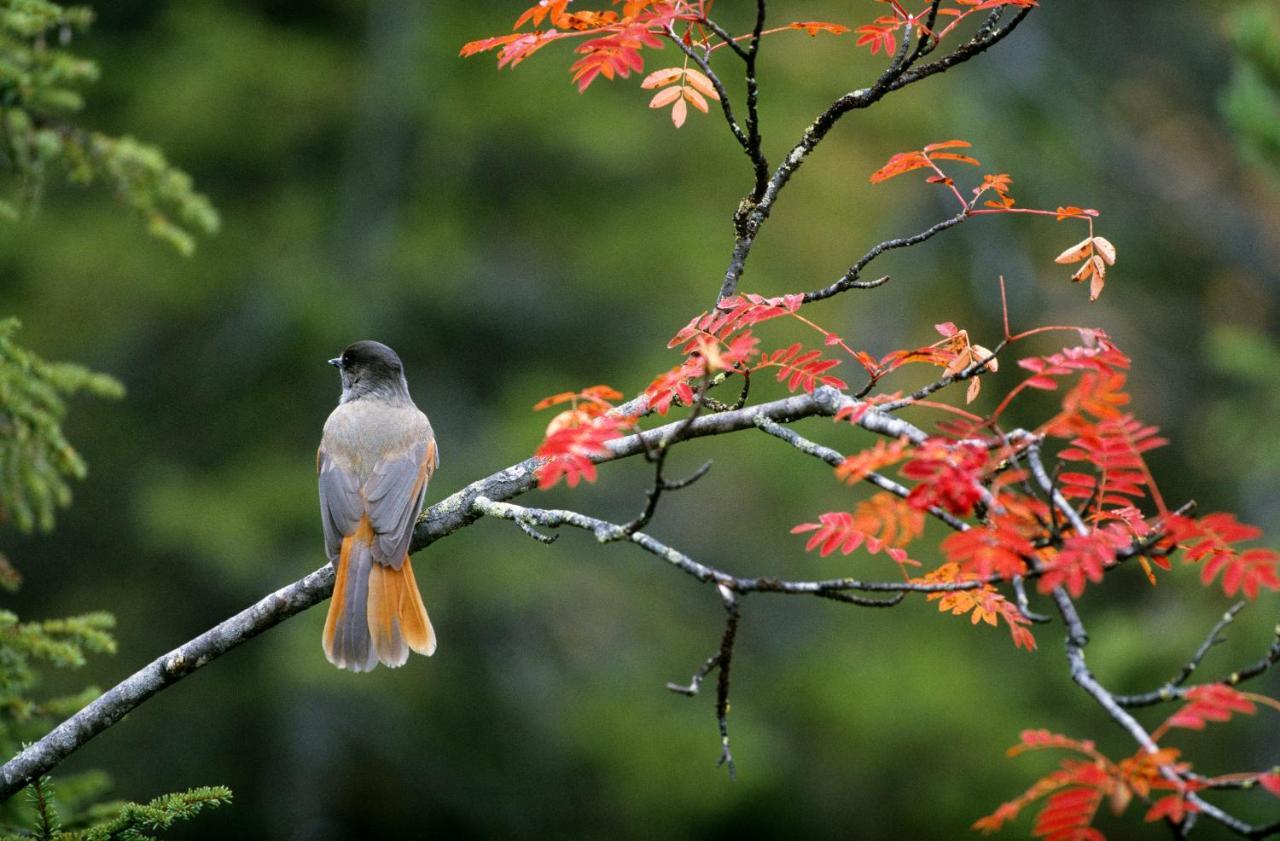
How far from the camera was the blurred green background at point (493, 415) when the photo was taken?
10.4 metres

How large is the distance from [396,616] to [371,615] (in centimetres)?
9

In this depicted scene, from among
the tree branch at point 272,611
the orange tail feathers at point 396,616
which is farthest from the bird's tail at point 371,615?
the tree branch at point 272,611

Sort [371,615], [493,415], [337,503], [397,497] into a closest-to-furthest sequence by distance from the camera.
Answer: [371,615], [397,497], [337,503], [493,415]

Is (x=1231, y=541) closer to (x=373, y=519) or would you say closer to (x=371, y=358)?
(x=373, y=519)

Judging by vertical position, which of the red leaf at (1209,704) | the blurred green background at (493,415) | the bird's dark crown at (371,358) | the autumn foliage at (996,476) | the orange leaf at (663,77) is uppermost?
the blurred green background at (493,415)

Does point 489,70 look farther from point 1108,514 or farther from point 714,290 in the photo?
point 1108,514

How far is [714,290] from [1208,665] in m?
5.08

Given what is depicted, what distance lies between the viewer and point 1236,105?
6.77 meters

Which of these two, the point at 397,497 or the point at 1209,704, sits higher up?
the point at 397,497

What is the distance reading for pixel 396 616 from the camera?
173 inches

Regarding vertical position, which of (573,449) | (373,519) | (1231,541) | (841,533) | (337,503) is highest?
(337,503)

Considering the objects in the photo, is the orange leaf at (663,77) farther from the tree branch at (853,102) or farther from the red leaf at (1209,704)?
the red leaf at (1209,704)

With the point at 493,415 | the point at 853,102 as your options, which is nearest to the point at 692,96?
the point at 853,102

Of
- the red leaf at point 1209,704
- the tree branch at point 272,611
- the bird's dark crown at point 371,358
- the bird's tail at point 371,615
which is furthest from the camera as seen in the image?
the bird's dark crown at point 371,358
